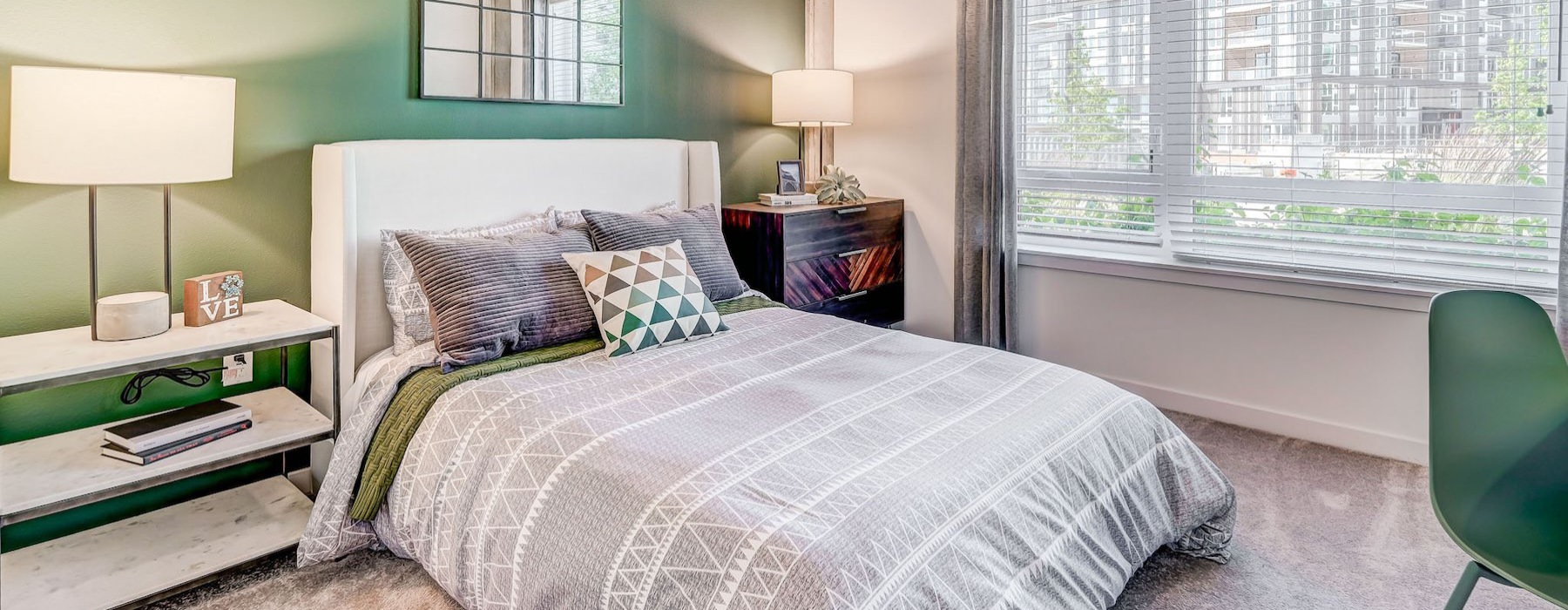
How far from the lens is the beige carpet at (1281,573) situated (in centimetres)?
206

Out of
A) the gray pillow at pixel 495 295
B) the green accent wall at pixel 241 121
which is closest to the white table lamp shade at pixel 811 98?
the green accent wall at pixel 241 121

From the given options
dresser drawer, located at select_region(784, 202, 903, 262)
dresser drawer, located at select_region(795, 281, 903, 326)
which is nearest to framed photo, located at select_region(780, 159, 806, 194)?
dresser drawer, located at select_region(784, 202, 903, 262)

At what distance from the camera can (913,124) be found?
161 inches

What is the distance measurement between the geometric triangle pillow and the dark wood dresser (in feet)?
2.79

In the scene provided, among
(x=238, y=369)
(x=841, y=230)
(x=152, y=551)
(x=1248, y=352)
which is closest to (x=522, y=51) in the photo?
(x=238, y=369)

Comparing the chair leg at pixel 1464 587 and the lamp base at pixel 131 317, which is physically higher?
the lamp base at pixel 131 317

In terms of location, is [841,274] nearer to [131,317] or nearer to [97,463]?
[131,317]

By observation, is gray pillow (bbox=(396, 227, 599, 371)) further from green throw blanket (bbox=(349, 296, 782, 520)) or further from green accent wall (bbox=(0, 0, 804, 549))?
green accent wall (bbox=(0, 0, 804, 549))

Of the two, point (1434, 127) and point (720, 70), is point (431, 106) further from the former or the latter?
point (1434, 127)

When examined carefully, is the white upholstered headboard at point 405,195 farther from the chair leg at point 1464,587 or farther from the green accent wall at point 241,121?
the chair leg at point 1464,587

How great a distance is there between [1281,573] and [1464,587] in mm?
686

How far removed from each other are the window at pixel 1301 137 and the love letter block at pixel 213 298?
3006 millimetres

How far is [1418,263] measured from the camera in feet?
9.70

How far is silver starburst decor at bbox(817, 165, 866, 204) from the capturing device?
388 cm
